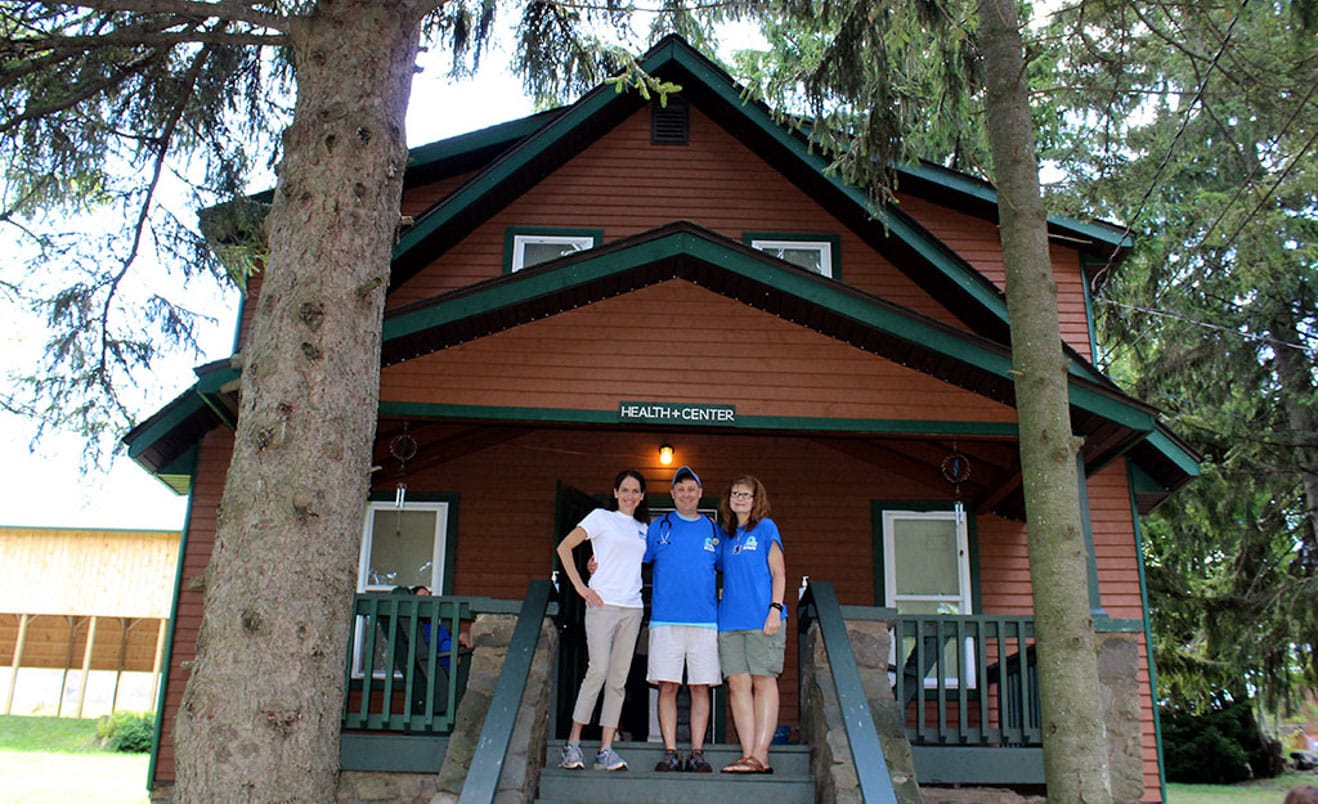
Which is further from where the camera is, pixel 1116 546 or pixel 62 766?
pixel 62 766

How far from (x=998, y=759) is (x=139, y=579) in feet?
63.5

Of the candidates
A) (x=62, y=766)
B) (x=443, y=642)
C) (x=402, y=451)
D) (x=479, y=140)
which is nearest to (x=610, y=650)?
(x=443, y=642)

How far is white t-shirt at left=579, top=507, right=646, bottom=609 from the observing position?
6312 mm

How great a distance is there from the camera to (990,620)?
7062mm

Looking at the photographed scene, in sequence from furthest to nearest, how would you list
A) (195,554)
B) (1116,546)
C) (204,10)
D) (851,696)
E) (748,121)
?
(748,121)
(1116,546)
(195,554)
(204,10)
(851,696)

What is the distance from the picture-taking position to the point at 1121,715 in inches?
263

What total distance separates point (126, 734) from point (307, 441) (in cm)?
1983

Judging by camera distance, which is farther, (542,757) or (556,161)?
(556,161)

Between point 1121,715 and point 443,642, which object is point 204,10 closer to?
point 443,642

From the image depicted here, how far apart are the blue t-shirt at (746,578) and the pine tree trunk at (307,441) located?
210 centimetres

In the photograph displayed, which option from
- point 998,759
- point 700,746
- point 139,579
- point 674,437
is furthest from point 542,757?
point 139,579

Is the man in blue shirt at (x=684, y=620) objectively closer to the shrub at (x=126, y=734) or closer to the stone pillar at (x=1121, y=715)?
the stone pillar at (x=1121, y=715)

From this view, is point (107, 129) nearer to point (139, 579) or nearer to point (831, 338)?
point (831, 338)

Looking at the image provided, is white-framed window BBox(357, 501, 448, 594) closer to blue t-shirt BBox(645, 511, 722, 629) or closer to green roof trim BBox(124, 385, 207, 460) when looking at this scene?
green roof trim BBox(124, 385, 207, 460)
